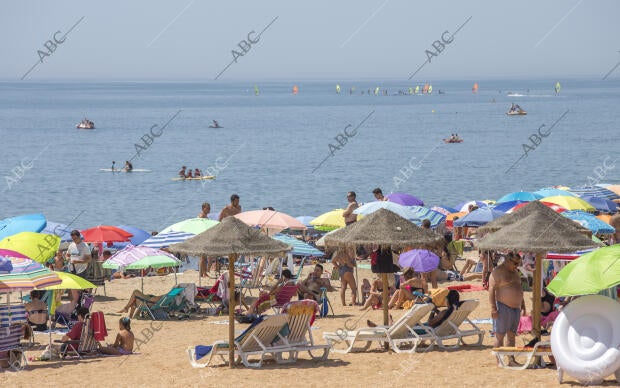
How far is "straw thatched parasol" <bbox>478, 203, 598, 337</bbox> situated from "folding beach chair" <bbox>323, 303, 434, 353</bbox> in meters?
1.40

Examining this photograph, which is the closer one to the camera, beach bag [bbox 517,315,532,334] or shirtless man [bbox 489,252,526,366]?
shirtless man [bbox 489,252,526,366]

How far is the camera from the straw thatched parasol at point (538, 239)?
984 cm

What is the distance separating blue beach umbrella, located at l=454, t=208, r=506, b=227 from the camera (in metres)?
19.9

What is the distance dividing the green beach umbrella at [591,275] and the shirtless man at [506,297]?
3.90 feet

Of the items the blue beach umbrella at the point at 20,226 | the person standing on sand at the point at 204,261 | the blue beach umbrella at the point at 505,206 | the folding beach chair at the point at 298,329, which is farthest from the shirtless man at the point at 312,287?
the blue beach umbrella at the point at 505,206

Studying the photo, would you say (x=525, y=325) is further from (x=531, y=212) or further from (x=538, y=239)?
(x=538, y=239)

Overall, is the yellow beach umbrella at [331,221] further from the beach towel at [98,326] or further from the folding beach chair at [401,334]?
the folding beach chair at [401,334]

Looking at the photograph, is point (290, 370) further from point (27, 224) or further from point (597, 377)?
point (27, 224)

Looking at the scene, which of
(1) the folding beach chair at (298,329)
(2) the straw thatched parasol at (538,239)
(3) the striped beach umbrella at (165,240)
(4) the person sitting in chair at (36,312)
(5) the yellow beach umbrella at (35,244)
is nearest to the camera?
(2) the straw thatched parasol at (538,239)

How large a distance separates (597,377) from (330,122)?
103165mm

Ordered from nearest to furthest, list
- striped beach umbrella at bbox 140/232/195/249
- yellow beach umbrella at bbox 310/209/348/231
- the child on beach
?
the child on beach
striped beach umbrella at bbox 140/232/195/249
yellow beach umbrella at bbox 310/209/348/231

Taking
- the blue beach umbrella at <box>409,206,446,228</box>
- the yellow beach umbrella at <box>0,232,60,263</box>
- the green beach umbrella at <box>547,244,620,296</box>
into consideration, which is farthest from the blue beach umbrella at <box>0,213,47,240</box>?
the green beach umbrella at <box>547,244,620,296</box>

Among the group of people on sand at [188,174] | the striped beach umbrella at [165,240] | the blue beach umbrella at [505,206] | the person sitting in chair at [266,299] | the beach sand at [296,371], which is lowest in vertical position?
the beach sand at [296,371]

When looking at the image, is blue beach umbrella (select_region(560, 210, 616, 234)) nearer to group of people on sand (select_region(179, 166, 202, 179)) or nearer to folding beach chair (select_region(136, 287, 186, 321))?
folding beach chair (select_region(136, 287, 186, 321))
